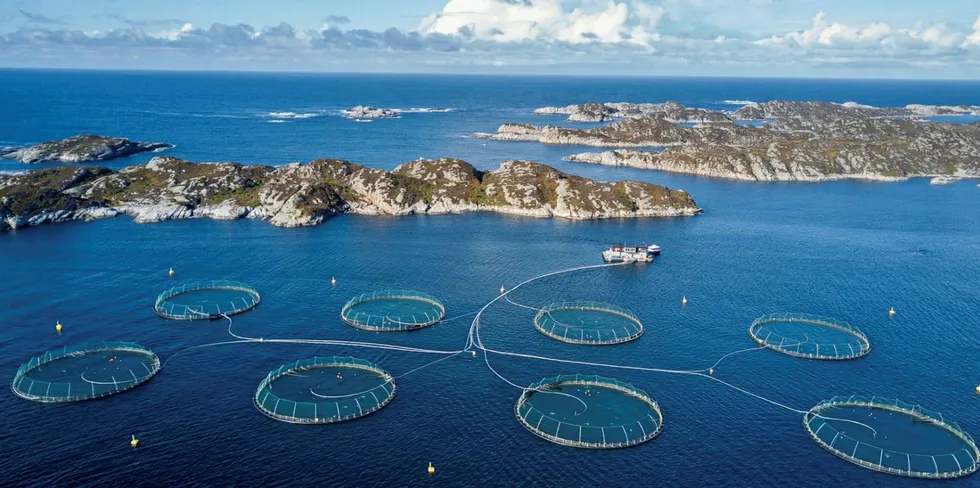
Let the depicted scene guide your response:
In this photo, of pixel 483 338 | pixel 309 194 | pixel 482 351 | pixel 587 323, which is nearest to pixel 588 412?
pixel 482 351

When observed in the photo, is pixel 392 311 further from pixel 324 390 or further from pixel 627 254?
pixel 627 254

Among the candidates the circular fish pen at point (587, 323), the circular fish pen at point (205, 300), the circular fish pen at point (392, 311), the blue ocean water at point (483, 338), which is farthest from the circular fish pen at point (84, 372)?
the circular fish pen at point (587, 323)

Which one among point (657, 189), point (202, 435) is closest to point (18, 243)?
point (202, 435)

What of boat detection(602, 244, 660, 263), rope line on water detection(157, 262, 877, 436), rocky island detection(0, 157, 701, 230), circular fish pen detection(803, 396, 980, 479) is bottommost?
circular fish pen detection(803, 396, 980, 479)

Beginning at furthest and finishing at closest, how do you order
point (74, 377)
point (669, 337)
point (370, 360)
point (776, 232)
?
point (776, 232)
point (669, 337)
point (370, 360)
point (74, 377)

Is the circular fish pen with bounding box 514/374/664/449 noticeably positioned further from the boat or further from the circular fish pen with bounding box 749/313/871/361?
the boat

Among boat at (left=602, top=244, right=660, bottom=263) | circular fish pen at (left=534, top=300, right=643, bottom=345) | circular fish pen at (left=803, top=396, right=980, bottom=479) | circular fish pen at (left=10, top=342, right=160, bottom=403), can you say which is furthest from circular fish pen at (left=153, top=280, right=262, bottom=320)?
circular fish pen at (left=803, top=396, right=980, bottom=479)

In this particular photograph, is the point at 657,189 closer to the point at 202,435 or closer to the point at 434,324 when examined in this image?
the point at 434,324

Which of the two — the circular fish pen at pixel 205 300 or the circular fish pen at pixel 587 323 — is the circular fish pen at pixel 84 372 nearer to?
the circular fish pen at pixel 205 300
